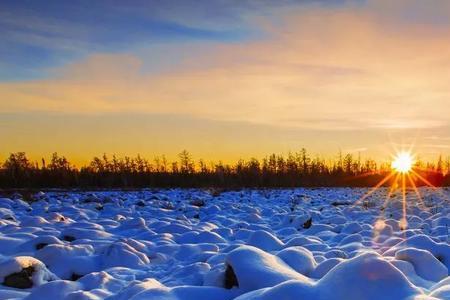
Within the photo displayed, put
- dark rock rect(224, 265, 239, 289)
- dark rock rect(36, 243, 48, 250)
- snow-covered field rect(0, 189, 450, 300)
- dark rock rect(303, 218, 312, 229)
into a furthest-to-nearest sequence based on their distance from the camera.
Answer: dark rock rect(303, 218, 312, 229), dark rock rect(36, 243, 48, 250), dark rock rect(224, 265, 239, 289), snow-covered field rect(0, 189, 450, 300)

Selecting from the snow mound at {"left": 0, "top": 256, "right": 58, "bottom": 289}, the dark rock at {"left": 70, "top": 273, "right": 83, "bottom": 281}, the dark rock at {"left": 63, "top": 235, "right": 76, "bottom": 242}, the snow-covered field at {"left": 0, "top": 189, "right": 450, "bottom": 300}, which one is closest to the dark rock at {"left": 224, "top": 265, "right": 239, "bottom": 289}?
the snow-covered field at {"left": 0, "top": 189, "right": 450, "bottom": 300}

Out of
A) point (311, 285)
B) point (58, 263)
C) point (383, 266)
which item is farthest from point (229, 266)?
point (58, 263)

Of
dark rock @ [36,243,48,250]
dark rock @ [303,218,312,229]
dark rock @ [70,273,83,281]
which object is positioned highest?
dark rock @ [36,243,48,250]

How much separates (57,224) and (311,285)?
6246mm

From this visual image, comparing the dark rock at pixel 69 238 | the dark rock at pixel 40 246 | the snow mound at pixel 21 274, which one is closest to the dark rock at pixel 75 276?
the snow mound at pixel 21 274

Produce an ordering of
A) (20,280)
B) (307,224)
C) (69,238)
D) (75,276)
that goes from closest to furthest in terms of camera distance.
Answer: (20,280) < (75,276) < (69,238) < (307,224)

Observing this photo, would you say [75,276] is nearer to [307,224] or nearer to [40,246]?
[40,246]

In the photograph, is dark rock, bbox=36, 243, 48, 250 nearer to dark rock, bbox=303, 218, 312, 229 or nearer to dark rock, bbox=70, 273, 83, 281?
dark rock, bbox=70, 273, 83, 281

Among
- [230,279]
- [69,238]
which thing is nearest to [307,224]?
[69,238]

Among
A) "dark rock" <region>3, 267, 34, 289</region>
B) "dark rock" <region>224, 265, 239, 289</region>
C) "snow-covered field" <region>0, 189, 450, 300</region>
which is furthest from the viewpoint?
"dark rock" <region>3, 267, 34, 289</region>

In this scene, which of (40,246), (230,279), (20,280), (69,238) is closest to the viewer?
(230,279)

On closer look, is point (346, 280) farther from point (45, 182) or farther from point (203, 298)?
point (45, 182)

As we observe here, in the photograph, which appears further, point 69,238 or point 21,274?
point 69,238

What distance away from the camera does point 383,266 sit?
2350mm
